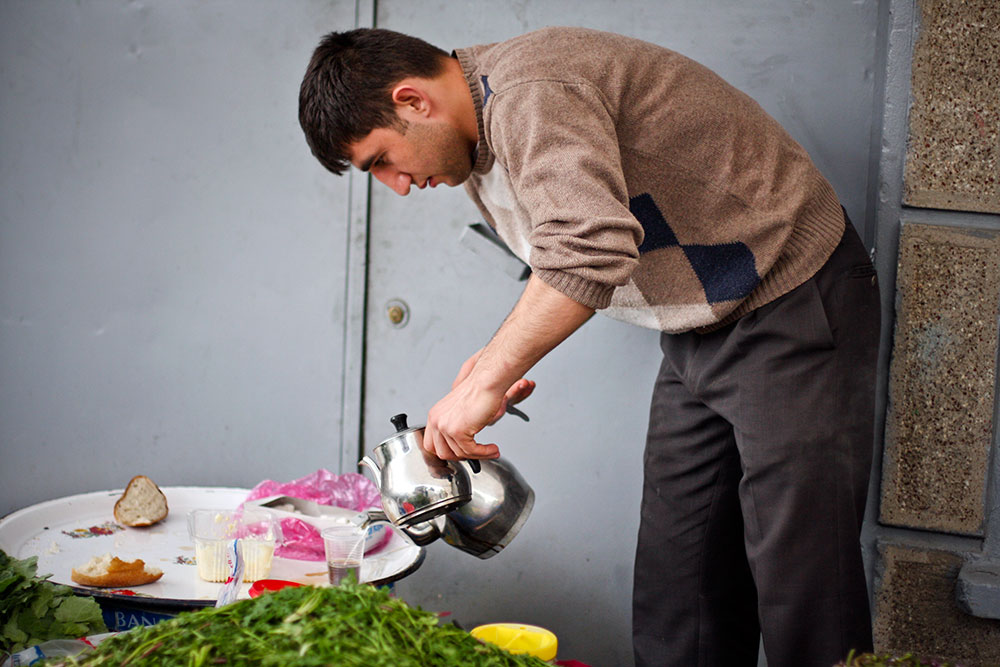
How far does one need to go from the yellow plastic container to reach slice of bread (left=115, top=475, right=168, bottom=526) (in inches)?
33.6

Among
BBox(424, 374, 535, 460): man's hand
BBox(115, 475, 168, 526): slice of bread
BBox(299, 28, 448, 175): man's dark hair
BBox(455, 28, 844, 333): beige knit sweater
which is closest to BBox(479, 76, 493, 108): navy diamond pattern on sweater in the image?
BBox(455, 28, 844, 333): beige knit sweater

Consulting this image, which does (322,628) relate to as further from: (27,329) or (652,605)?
(27,329)

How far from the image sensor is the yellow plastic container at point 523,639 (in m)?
1.65

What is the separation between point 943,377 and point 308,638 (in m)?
1.83

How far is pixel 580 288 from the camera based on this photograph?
1.35m

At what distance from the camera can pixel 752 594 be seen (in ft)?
6.53

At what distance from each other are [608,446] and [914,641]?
3.04 ft

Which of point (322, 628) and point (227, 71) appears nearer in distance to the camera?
point (322, 628)

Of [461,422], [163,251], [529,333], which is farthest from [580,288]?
[163,251]

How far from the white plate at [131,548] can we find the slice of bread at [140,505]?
22mm

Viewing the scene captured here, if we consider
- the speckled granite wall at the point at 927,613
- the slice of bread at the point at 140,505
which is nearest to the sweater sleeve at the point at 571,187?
the slice of bread at the point at 140,505

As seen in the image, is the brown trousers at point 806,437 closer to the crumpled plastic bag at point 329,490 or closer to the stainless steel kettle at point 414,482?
the stainless steel kettle at point 414,482

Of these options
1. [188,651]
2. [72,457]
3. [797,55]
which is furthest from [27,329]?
[797,55]

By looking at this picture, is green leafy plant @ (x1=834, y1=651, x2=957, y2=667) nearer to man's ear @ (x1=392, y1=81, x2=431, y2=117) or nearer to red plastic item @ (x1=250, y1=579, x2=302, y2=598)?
red plastic item @ (x1=250, y1=579, x2=302, y2=598)
